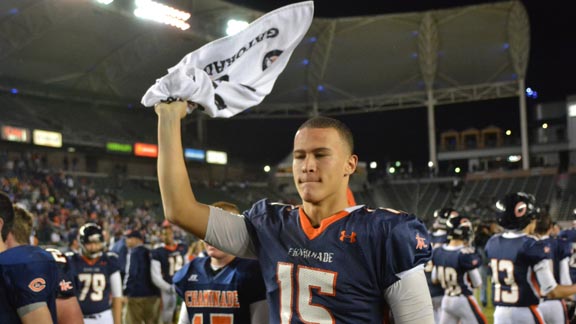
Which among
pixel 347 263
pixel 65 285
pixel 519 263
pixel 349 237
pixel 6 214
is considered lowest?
pixel 519 263

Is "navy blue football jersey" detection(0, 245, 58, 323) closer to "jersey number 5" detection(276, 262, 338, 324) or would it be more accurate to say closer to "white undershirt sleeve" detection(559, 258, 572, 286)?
"jersey number 5" detection(276, 262, 338, 324)

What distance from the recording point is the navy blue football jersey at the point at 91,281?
692 centimetres

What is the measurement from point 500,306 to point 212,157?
96.1ft

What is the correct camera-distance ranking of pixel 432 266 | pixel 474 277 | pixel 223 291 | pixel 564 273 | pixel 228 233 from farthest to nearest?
pixel 432 266 → pixel 474 277 → pixel 564 273 → pixel 223 291 → pixel 228 233

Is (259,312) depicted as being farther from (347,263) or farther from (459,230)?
(459,230)

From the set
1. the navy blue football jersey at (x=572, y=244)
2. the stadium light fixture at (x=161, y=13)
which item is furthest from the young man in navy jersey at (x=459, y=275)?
the stadium light fixture at (x=161, y=13)

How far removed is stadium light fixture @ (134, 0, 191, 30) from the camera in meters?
24.1

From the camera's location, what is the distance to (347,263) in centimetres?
231

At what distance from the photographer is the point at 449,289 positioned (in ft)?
24.8

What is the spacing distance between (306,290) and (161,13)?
23.9 meters

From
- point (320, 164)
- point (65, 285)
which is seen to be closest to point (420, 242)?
point (320, 164)

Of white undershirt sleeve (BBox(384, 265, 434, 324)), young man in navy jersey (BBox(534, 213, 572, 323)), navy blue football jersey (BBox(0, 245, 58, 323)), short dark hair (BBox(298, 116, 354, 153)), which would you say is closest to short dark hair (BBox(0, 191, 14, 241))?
navy blue football jersey (BBox(0, 245, 58, 323))

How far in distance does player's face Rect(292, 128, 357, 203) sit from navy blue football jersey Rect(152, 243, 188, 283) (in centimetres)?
700

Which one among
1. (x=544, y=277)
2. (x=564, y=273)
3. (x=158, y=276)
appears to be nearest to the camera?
(x=544, y=277)
